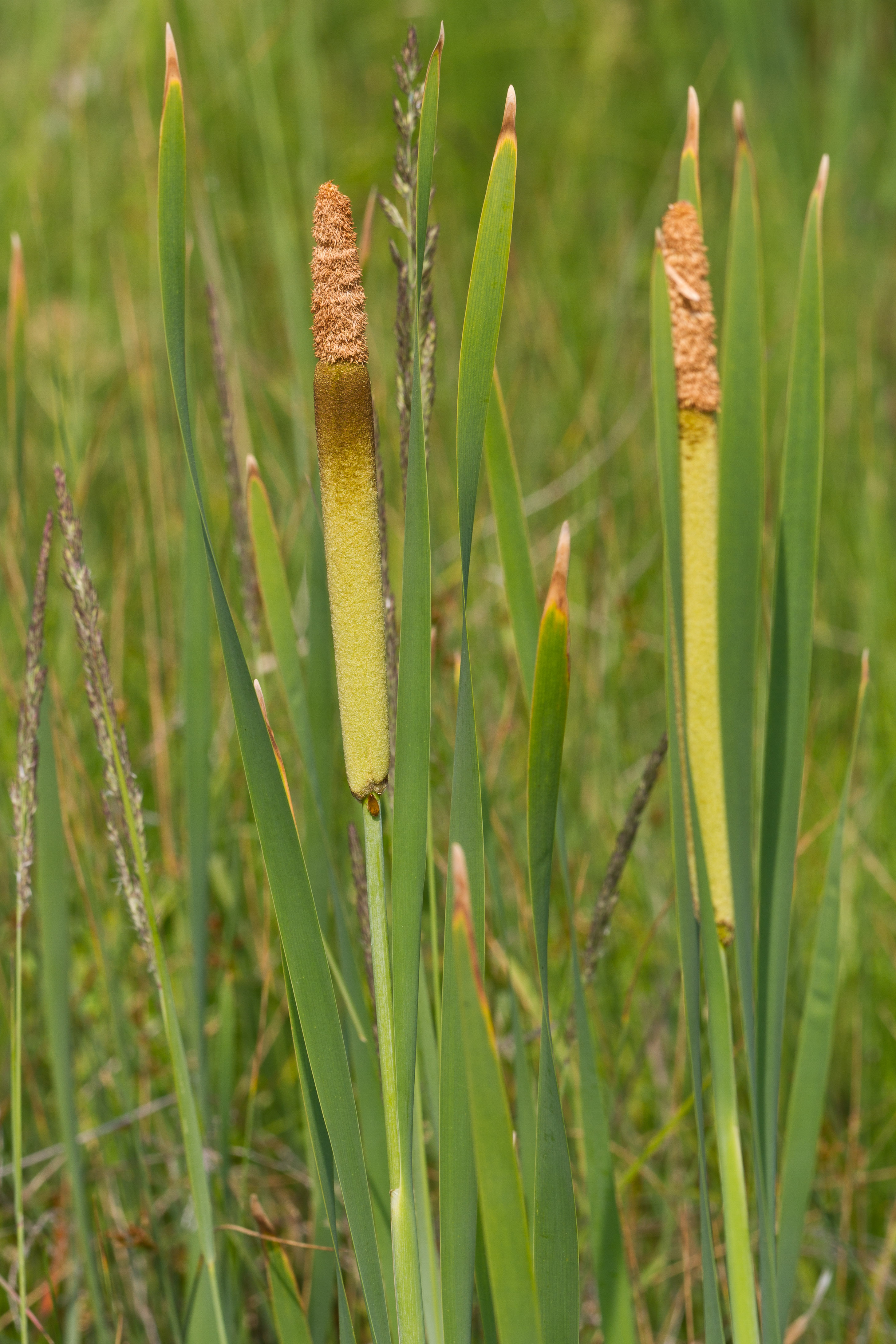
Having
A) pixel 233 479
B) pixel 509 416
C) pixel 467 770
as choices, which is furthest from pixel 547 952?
pixel 509 416

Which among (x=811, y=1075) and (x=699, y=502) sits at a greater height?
(x=699, y=502)

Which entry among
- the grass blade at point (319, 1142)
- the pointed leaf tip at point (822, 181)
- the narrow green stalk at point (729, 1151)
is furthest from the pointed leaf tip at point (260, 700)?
the pointed leaf tip at point (822, 181)

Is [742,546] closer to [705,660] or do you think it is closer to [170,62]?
[705,660]

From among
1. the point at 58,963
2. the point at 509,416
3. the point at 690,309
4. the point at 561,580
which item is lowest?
the point at 58,963

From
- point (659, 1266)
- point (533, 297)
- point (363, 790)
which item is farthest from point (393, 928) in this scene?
point (533, 297)

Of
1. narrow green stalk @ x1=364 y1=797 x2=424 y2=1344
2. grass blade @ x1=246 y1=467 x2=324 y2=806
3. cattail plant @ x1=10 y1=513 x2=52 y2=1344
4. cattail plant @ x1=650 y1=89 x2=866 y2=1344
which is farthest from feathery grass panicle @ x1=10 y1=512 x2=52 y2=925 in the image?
cattail plant @ x1=650 y1=89 x2=866 y2=1344

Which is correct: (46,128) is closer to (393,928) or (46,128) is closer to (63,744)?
(63,744)

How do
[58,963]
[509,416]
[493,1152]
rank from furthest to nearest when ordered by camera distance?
[509,416] < [58,963] < [493,1152]

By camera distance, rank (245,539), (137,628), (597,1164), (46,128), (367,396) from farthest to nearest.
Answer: (46,128)
(137,628)
(245,539)
(597,1164)
(367,396)
